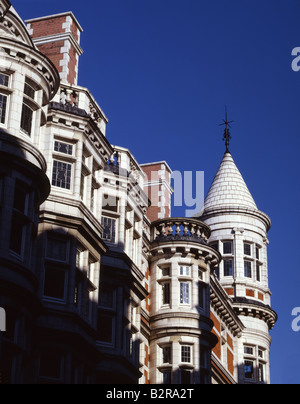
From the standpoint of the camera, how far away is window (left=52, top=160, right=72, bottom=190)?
3064 cm

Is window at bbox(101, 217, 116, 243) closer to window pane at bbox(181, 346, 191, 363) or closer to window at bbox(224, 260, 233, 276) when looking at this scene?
window pane at bbox(181, 346, 191, 363)

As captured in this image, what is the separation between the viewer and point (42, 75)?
94.5ft

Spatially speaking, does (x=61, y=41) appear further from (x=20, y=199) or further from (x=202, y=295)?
(x=20, y=199)

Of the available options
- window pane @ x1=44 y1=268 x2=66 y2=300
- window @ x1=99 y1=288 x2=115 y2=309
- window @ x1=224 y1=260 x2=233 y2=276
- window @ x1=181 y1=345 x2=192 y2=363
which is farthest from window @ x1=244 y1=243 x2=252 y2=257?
window pane @ x1=44 y1=268 x2=66 y2=300

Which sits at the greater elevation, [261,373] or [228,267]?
[228,267]

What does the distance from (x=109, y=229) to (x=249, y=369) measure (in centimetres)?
2124

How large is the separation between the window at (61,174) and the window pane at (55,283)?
10.8 ft

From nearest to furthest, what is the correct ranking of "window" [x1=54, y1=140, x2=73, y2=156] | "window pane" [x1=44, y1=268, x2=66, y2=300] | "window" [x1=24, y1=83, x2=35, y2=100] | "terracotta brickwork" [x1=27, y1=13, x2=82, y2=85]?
1. "window" [x1=24, y1=83, x2=35, y2=100]
2. "window pane" [x1=44, y1=268, x2=66, y2=300]
3. "window" [x1=54, y1=140, x2=73, y2=156]
4. "terracotta brickwork" [x1=27, y1=13, x2=82, y2=85]

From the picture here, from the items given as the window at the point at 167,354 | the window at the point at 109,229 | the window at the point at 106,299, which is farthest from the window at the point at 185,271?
the window at the point at 106,299

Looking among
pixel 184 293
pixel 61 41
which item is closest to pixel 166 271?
pixel 184 293

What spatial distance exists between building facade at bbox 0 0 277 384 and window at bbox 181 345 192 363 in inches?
1.7

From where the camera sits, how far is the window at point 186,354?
39697 mm

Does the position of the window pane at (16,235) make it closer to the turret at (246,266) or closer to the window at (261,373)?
the turret at (246,266)

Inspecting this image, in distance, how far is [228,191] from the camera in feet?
187
